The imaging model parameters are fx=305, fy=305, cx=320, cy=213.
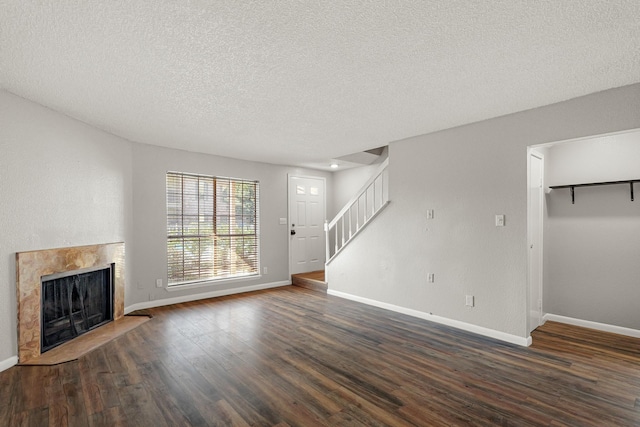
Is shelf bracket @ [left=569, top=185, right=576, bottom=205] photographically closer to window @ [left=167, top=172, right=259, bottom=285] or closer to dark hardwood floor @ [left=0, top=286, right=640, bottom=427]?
dark hardwood floor @ [left=0, top=286, right=640, bottom=427]

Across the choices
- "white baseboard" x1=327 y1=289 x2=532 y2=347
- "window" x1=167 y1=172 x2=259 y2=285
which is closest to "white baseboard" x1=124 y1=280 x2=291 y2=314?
"window" x1=167 y1=172 x2=259 y2=285

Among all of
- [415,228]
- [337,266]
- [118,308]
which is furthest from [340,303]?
[118,308]

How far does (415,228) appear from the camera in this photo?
14.1ft

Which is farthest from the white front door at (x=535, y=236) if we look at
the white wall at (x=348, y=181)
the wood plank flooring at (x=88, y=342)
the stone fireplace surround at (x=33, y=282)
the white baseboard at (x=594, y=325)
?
the stone fireplace surround at (x=33, y=282)

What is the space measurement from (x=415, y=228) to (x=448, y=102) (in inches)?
71.3

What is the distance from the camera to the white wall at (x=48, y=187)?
2.83 metres

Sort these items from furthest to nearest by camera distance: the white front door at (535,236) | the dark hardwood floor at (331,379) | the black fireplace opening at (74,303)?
the white front door at (535,236) → the black fireplace opening at (74,303) → the dark hardwood floor at (331,379)

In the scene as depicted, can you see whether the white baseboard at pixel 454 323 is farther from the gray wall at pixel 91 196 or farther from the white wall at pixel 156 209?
the white wall at pixel 156 209

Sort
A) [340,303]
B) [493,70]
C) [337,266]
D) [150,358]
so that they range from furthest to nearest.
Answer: [337,266] → [340,303] → [150,358] → [493,70]

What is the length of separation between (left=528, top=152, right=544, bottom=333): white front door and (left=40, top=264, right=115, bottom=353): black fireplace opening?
5.24 meters

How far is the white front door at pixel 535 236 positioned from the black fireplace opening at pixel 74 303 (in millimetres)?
5245

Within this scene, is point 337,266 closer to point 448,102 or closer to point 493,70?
point 448,102

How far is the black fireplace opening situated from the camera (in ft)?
10.7

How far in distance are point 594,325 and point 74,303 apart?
20.6 feet
